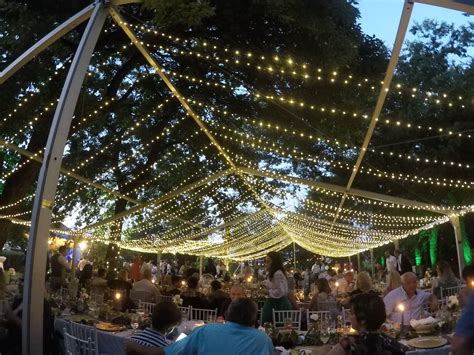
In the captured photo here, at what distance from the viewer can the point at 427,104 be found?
→ 1545 centimetres

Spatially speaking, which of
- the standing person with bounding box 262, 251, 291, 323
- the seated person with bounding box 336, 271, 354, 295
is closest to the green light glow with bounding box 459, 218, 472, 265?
the seated person with bounding box 336, 271, 354, 295

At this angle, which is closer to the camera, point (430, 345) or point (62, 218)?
point (430, 345)

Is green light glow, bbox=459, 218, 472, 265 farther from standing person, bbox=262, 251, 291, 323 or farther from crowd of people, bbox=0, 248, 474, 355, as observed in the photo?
standing person, bbox=262, 251, 291, 323

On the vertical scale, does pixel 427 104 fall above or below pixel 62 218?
above

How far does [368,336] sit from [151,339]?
4.85ft

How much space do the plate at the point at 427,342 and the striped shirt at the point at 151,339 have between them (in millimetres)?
2141

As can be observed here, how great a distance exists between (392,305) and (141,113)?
295 inches

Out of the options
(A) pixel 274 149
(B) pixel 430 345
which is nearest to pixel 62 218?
(A) pixel 274 149

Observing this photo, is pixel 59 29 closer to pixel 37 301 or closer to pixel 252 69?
pixel 37 301

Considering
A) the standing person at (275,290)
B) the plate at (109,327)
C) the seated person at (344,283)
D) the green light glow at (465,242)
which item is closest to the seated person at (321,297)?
the standing person at (275,290)

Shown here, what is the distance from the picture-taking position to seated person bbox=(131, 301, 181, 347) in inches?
134

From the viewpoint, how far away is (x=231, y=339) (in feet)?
9.29

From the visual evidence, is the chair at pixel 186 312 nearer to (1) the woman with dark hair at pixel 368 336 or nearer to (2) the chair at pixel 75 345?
(2) the chair at pixel 75 345

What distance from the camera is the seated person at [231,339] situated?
9.18 feet
